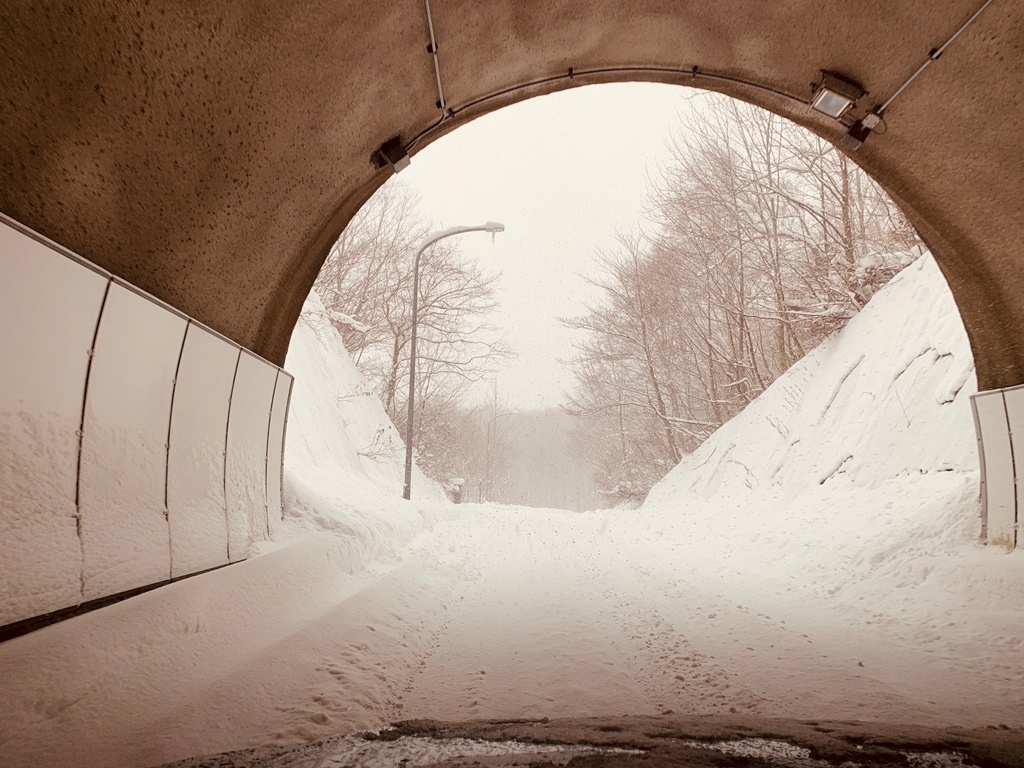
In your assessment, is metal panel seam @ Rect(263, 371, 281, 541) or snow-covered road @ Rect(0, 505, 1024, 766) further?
metal panel seam @ Rect(263, 371, 281, 541)

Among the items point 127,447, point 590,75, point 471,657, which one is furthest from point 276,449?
point 590,75

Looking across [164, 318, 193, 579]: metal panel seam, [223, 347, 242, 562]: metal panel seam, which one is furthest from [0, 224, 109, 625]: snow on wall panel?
[223, 347, 242, 562]: metal panel seam

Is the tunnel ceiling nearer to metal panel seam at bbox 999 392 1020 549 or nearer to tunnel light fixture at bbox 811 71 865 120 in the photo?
tunnel light fixture at bbox 811 71 865 120

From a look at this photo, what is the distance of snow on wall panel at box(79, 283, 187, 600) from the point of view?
10.8ft

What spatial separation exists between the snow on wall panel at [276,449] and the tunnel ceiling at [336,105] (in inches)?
18.7

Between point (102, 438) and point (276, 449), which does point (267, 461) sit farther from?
point (102, 438)

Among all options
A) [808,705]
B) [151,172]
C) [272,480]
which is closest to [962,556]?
[808,705]

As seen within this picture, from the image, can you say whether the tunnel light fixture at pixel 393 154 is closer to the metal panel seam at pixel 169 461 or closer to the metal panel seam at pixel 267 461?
the metal panel seam at pixel 169 461

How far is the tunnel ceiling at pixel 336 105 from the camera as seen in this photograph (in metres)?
2.86

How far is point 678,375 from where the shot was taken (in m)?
20.7

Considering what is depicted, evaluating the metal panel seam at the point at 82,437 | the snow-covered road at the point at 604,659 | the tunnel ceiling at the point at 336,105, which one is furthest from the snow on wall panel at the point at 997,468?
the metal panel seam at the point at 82,437

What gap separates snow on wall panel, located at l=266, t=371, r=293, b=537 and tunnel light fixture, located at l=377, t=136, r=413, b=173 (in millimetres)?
2595

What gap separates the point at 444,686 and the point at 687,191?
49.5 feet

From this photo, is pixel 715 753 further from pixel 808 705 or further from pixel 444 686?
pixel 444 686
